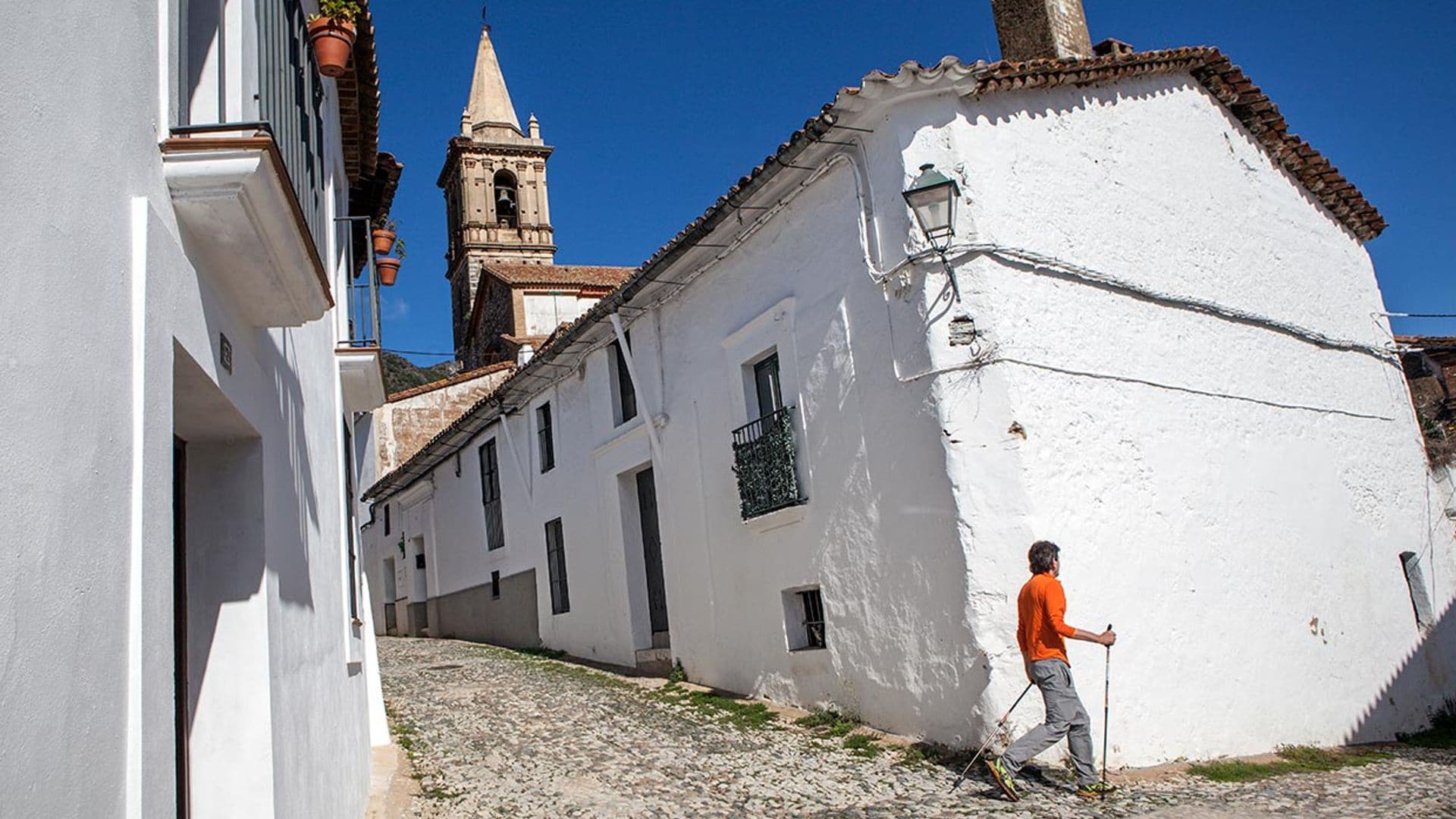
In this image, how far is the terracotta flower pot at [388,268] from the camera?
9.61m

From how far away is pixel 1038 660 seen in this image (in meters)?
6.87

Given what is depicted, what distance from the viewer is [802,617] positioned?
10.4 metres

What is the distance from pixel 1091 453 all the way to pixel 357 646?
5.63 meters

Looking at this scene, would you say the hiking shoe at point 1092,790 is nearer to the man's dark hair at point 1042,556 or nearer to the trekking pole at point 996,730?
the trekking pole at point 996,730

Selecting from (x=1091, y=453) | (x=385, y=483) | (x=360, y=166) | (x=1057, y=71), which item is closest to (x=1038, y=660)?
(x=1091, y=453)

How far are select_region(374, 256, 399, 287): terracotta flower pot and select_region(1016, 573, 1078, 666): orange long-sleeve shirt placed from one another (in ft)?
19.6

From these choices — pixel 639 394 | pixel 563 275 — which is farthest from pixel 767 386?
pixel 563 275

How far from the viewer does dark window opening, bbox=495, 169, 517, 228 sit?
41438 millimetres

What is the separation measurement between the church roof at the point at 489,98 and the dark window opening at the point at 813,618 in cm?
3596

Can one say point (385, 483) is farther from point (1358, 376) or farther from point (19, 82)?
point (19, 82)

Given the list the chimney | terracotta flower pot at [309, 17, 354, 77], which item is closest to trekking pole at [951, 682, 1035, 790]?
terracotta flower pot at [309, 17, 354, 77]

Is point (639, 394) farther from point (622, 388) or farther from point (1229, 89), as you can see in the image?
point (1229, 89)

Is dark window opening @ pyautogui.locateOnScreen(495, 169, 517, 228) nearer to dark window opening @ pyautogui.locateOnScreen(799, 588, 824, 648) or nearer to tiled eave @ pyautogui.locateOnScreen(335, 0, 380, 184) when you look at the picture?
tiled eave @ pyautogui.locateOnScreen(335, 0, 380, 184)

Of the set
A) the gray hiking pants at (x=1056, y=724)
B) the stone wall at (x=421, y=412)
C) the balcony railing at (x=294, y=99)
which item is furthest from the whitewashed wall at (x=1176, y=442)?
the stone wall at (x=421, y=412)
